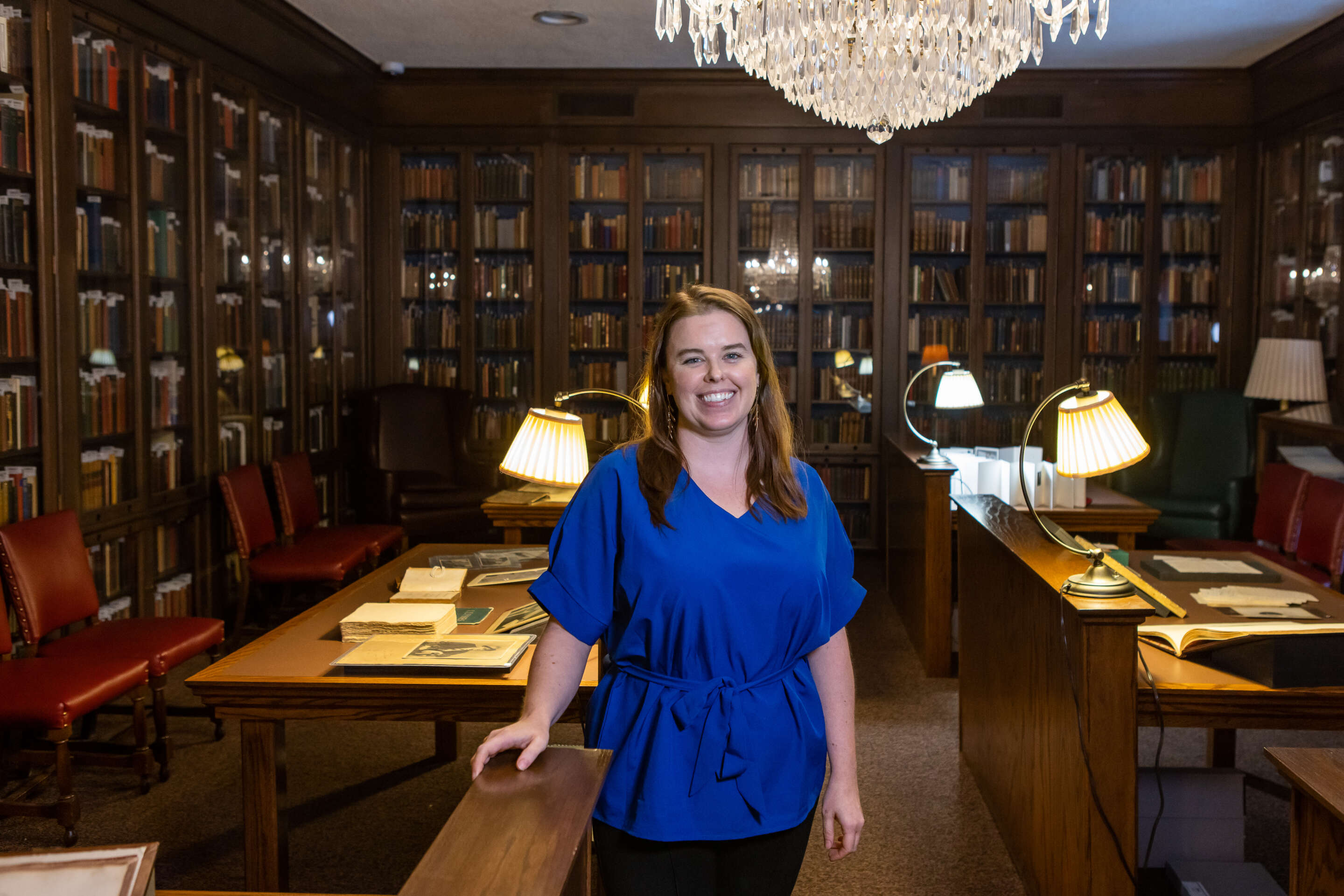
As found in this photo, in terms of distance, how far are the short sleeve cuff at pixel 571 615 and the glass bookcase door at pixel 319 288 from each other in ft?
16.5

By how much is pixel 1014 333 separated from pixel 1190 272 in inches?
47.1

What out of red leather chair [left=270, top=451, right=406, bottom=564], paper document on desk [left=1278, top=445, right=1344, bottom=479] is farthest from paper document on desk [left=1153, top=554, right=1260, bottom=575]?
red leather chair [left=270, top=451, right=406, bottom=564]

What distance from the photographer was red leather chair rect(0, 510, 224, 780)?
3561 mm

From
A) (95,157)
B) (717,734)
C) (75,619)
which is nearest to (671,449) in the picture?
(717,734)

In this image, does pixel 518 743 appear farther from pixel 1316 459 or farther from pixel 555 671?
pixel 1316 459

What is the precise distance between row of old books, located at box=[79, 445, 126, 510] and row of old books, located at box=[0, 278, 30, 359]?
471 mm

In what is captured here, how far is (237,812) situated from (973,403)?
138 inches

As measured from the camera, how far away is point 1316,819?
5.69 feet

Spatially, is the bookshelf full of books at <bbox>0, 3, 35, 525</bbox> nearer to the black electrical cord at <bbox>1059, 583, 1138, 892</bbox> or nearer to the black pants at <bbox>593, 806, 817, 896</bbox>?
the black pants at <bbox>593, 806, 817, 896</bbox>

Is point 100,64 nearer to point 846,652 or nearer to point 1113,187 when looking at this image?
point 846,652

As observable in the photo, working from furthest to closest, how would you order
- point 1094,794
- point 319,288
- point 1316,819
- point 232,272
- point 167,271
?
point 319,288, point 232,272, point 167,271, point 1094,794, point 1316,819

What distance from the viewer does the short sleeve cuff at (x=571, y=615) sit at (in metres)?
1.67

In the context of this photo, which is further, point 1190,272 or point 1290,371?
point 1190,272

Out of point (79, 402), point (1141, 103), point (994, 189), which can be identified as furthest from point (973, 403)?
point (79, 402)
